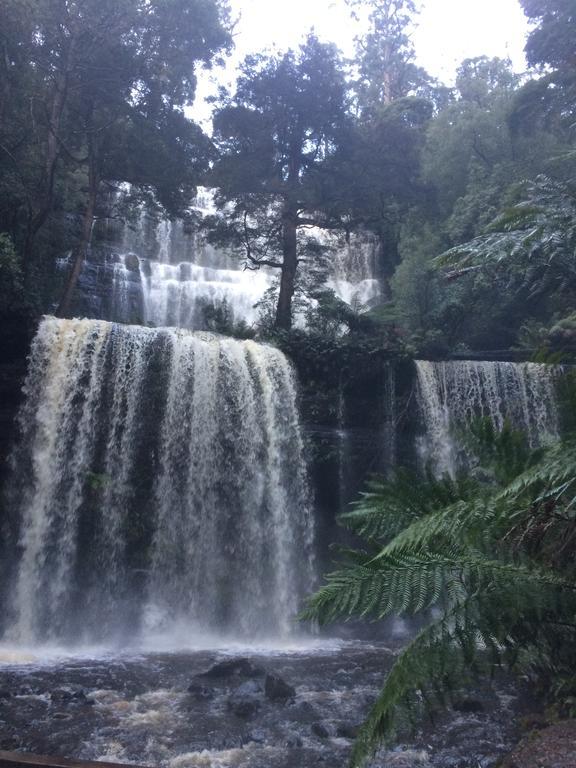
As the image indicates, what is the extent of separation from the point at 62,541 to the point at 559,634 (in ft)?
35.6

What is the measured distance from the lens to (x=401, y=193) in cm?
1873

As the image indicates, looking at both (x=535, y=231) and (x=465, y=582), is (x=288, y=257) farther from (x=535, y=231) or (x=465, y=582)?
(x=465, y=582)

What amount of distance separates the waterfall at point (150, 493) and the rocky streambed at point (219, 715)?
2363 millimetres

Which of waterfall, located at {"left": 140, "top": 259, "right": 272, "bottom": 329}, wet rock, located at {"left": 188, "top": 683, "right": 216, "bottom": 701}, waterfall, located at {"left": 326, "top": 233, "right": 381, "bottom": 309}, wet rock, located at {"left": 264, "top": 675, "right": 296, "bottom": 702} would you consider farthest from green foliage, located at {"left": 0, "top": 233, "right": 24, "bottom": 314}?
waterfall, located at {"left": 326, "top": 233, "right": 381, "bottom": 309}

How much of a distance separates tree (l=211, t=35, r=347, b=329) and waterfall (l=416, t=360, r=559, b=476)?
15.4 feet

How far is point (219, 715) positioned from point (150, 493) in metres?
6.04

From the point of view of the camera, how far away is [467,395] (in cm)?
1516

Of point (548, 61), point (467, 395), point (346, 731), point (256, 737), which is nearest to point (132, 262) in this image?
point (467, 395)

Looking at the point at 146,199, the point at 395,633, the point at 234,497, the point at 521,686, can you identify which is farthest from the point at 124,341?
the point at 521,686

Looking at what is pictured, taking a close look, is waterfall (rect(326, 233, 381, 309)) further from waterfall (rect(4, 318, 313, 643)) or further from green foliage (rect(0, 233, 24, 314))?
green foliage (rect(0, 233, 24, 314))

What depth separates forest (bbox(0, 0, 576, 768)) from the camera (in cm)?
509

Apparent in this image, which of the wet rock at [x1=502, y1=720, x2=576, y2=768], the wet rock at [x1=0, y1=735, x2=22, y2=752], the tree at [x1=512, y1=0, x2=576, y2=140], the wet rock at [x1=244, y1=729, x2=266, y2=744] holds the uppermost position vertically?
the tree at [x1=512, y1=0, x2=576, y2=140]

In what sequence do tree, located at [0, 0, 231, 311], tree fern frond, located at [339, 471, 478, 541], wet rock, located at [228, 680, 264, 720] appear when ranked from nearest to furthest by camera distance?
tree fern frond, located at [339, 471, 478, 541] < wet rock, located at [228, 680, 264, 720] < tree, located at [0, 0, 231, 311]

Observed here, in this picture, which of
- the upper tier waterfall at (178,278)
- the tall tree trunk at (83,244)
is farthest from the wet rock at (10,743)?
the upper tier waterfall at (178,278)
